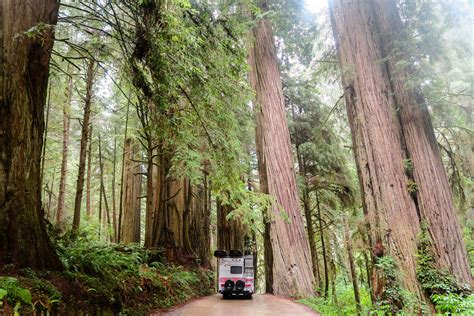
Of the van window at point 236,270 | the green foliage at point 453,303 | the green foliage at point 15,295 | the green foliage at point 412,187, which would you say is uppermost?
the green foliage at point 412,187

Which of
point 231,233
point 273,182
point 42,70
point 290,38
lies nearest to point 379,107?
point 273,182

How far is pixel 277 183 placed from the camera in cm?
1095

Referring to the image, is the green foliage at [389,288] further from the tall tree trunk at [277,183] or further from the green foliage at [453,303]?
the tall tree trunk at [277,183]

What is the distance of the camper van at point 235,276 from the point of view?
33.1 feet

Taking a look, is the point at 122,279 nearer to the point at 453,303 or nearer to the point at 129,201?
the point at 453,303

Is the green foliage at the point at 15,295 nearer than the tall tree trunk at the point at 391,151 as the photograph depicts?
Yes

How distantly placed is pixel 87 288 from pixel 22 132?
2.24 meters

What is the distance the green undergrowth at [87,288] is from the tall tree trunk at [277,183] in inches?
116

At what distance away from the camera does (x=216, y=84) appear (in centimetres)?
595

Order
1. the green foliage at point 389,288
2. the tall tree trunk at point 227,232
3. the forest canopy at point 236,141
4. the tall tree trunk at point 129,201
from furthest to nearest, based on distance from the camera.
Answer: the tall tree trunk at point 227,232
the tall tree trunk at point 129,201
the green foliage at point 389,288
the forest canopy at point 236,141

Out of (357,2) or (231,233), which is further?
(231,233)

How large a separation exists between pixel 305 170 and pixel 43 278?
11666mm

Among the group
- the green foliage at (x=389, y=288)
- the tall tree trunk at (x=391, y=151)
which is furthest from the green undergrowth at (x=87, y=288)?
the tall tree trunk at (x=391, y=151)

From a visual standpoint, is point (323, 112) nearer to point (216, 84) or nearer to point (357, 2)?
point (357, 2)
